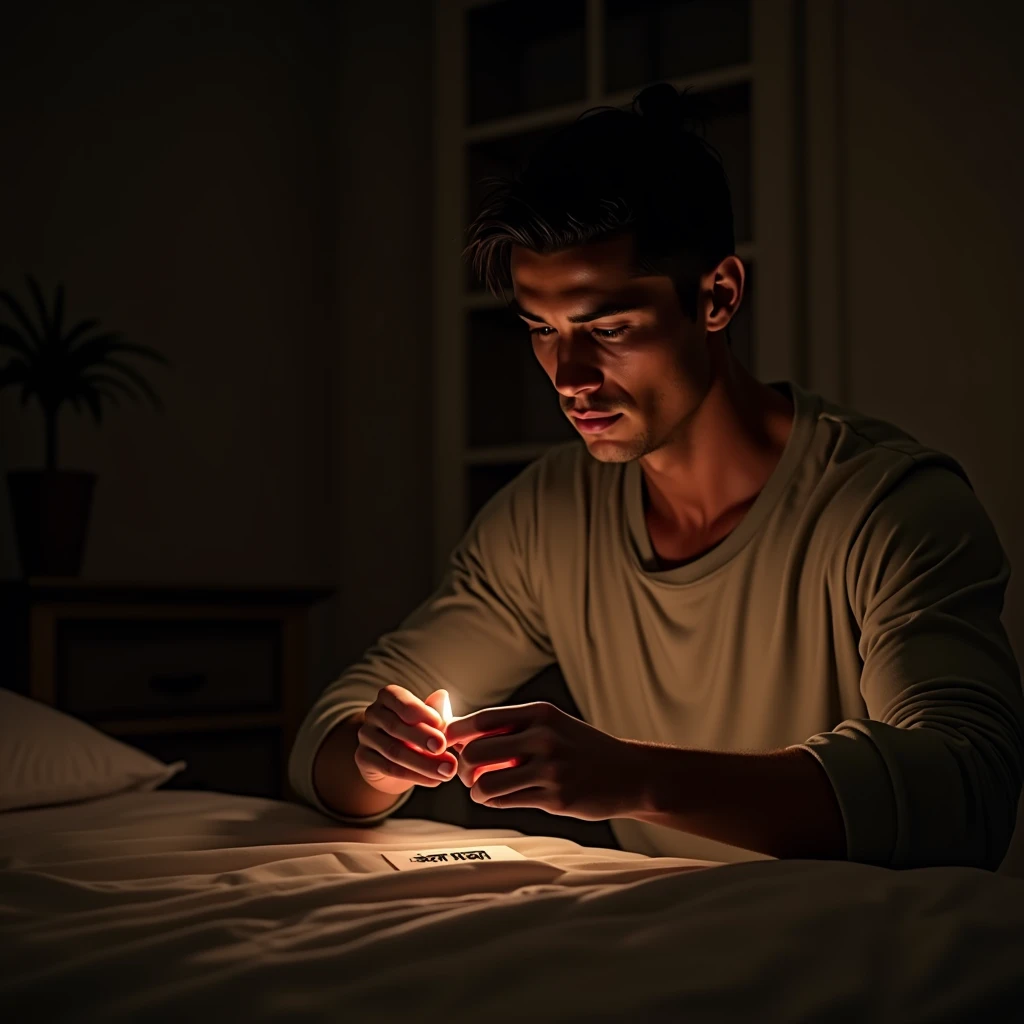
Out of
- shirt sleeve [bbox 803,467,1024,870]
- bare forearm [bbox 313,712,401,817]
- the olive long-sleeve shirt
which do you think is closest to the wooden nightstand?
the olive long-sleeve shirt

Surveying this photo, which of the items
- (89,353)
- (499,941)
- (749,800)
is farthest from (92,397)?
(499,941)

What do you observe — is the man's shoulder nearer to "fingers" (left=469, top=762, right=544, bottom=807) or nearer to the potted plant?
"fingers" (left=469, top=762, right=544, bottom=807)

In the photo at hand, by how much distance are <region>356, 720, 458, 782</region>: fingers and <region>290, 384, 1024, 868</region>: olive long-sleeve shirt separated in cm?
17

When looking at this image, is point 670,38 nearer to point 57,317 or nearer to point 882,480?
point 57,317

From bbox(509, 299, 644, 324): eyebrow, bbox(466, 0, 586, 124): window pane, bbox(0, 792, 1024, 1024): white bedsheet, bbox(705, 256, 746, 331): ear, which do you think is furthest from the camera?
bbox(466, 0, 586, 124): window pane

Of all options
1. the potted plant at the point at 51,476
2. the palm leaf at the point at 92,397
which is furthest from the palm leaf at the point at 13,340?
the palm leaf at the point at 92,397

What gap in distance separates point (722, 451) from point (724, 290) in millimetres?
200

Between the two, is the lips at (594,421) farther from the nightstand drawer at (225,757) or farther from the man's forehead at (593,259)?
the nightstand drawer at (225,757)

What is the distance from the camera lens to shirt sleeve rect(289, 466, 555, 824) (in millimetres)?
1534

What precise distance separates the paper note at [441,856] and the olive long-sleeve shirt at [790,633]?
0.28 meters

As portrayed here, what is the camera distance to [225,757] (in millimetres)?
2490

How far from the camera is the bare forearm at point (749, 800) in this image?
0.97 m

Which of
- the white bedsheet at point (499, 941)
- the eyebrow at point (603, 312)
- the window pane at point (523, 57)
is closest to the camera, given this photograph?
the white bedsheet at point (499, 941)

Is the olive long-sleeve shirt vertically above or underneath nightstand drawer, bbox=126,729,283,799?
above
